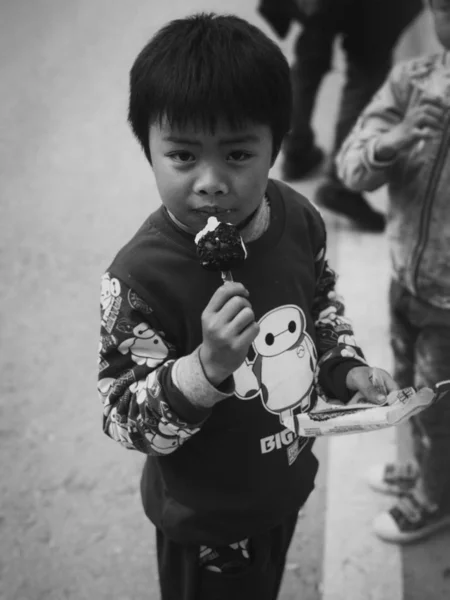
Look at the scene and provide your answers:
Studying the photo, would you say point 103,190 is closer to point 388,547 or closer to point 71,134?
point 71,134

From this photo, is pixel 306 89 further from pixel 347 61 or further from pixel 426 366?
pixel 426 366

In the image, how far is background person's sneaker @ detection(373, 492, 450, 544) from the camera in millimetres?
1566

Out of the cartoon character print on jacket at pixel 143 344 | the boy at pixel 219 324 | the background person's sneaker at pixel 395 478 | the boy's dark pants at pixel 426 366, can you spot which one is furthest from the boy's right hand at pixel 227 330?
the background person's sneaker at pixel 395 478

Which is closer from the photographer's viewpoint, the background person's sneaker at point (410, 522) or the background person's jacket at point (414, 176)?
the background person's jacket at point (414, 176)

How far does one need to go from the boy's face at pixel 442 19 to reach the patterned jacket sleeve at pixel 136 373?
0.75m

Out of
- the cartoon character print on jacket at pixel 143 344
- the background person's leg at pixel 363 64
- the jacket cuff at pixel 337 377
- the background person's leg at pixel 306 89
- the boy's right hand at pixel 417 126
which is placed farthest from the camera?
the background person's leg at pixel 306 89

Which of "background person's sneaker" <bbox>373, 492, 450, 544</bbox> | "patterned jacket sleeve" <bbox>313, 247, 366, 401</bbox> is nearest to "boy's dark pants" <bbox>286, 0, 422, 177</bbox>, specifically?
"background person's sneaker" <bbox>373, 492, 450, 544</bbox>

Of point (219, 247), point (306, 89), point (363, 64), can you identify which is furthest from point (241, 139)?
point (306, 89)

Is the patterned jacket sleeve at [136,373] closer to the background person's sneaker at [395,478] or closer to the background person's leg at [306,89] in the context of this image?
the background person's sneaker at [395,478]

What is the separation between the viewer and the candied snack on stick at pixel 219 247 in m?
0.79

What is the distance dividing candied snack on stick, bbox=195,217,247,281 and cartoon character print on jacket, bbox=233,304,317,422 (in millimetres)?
134

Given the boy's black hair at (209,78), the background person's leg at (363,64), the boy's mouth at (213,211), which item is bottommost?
the boy's mouth at (213,211)

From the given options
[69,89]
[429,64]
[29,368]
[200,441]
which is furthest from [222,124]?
[69,89]

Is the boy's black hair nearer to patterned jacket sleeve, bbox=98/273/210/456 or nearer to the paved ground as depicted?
patterned jacket sleeve, bbox=98/273/210/456
